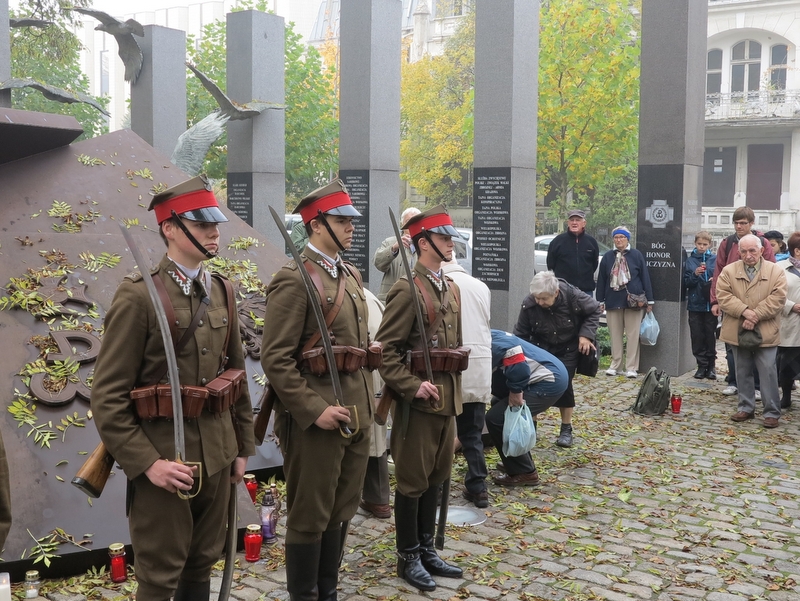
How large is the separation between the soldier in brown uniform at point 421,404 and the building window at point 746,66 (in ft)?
114

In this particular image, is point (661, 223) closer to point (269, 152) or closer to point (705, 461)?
point (705, 461)

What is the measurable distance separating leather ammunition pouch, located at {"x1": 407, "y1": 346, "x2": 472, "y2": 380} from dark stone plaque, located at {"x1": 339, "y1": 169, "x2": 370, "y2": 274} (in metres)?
9.23

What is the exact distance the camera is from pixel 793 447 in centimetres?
801

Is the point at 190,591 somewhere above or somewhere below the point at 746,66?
below

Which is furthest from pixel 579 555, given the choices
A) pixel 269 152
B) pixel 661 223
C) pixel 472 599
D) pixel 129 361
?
pixel 269 152

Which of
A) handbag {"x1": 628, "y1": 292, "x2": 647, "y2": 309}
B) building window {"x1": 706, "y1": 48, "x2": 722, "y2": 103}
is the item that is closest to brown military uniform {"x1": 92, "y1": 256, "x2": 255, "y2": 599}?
handbag {"x1": 628, "y1": 292, "x2": 647, "y2": 309}

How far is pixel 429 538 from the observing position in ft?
16.5

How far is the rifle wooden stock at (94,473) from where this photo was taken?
11.0 ft

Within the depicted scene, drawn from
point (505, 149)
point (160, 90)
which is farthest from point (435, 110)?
point (505, 149)

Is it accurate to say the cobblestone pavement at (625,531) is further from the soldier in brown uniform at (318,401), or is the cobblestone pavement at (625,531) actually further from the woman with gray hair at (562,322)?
the woman with gray hair at (562,322)

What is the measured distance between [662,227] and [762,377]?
3423 millimetres

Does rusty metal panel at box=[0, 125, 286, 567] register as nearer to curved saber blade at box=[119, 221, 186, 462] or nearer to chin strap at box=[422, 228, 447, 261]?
curved saber blade at box=[119, 221, 186, 462]

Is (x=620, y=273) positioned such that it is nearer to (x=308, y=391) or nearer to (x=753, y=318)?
(x=753, y=318)

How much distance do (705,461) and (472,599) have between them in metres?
3.65
